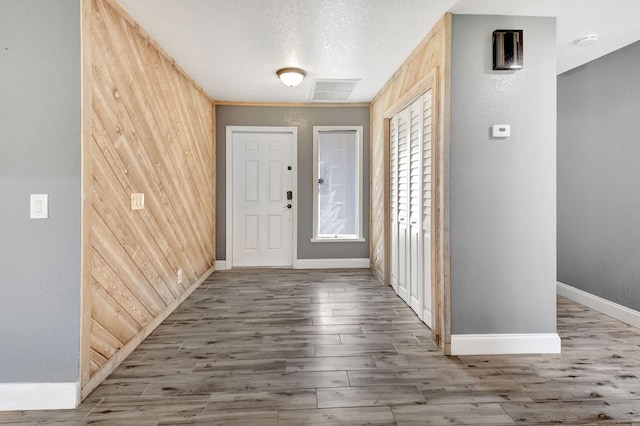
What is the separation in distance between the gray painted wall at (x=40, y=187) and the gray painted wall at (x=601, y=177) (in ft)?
14.2

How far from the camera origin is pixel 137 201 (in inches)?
106

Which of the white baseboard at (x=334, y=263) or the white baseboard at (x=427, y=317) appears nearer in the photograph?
the white baseboard at (x=427, y=317)

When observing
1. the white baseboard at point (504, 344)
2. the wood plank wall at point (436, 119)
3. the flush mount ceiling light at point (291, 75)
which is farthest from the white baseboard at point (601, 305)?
the flush mount ceiling light at point (291, 75)

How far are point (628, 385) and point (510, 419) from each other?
3.09ft

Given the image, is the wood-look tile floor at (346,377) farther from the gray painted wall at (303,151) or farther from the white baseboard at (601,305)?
the gray painted wall at (303,151)

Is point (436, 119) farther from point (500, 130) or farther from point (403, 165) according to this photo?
point (403, 165)

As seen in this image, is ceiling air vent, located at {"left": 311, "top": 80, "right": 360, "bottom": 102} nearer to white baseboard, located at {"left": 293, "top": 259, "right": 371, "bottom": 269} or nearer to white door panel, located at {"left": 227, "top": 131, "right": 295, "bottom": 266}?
white door panel, located at {"left": 227, "top": 131, "right": 295, "bottom": 266}

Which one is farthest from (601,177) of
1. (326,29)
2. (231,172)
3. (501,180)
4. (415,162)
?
(231,172)

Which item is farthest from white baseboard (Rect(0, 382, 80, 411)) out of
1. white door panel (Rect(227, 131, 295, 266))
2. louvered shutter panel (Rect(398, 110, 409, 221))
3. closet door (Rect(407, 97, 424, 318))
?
white door panel (Rect(227, 131, 295, 266))

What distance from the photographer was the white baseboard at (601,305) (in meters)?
3.10

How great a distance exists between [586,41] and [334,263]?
12.5ft

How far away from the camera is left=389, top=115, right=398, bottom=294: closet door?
4.07m

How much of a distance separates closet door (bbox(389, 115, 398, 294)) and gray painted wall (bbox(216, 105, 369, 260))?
94cm

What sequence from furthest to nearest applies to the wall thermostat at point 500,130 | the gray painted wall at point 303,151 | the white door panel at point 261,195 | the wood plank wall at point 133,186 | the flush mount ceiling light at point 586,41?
1. the white door panel at point 261,195
2. the gray painted wall at point 303,151
3. the flush mount ceiling light at point 586,41
4. the wall thermostat at point 500,130
5. the wood plank wall at point 133,186
